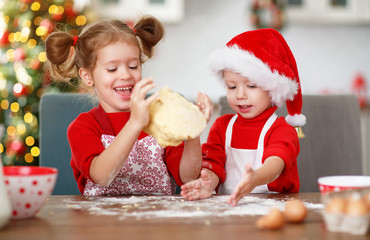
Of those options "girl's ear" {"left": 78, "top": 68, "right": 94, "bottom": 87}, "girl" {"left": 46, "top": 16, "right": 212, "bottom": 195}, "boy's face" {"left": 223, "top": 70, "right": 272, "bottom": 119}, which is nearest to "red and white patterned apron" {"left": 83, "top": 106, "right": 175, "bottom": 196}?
"girl" {"left": 46, "top": 16, "right": 212, "bottom": 195}

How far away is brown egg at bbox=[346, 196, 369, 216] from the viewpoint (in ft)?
2.61

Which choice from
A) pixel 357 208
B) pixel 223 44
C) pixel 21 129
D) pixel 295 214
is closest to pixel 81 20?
pixel 21 129

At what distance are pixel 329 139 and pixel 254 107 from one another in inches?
24.4

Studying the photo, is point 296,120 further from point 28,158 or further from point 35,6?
point 35,6

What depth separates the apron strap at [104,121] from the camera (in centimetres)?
154

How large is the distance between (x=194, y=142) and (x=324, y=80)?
348cm

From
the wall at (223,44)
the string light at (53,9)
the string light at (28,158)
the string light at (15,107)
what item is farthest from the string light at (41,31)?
the wall at (223,44)

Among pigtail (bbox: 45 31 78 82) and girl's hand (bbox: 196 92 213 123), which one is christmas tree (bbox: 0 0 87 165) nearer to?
pigtail (bbox: 45 31 78 82)

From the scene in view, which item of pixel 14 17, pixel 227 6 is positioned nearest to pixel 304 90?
pixel 227 6

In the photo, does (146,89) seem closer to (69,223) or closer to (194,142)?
(194,142)

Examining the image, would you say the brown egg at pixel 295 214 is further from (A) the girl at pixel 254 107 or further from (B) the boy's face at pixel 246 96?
(B) the boy's face at pixel 246 96

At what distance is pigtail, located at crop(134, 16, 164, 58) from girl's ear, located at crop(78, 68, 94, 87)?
0.78 feet

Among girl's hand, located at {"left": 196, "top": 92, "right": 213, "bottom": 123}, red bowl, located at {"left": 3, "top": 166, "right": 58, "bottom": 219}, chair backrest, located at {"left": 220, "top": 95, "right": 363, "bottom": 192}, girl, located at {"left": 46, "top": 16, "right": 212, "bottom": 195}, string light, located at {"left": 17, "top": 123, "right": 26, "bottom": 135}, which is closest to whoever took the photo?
red bowl, located at {"left": 3, "top": 166, "right": 58, "bottom": 219}

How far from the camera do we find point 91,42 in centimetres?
155
